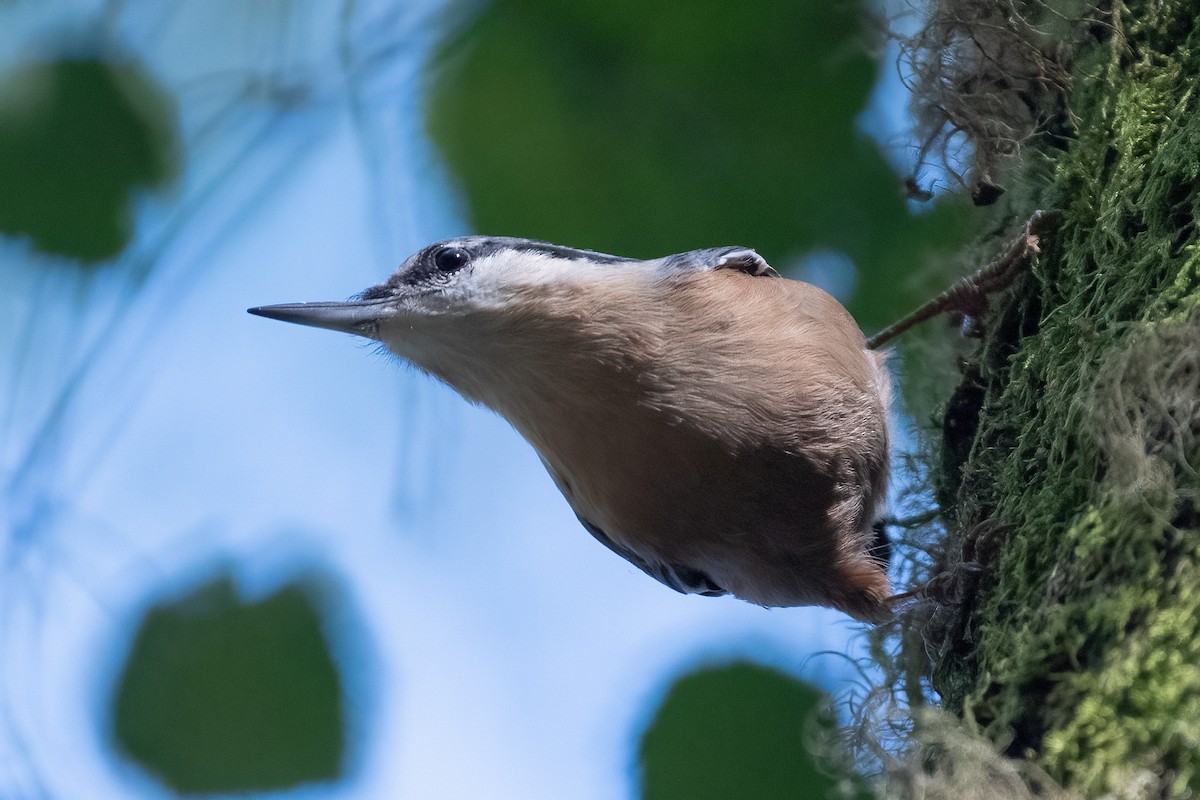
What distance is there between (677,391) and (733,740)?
0.66m

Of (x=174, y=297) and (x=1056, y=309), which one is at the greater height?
(x=1056, y=309)

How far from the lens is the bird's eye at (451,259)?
2111 millimetres

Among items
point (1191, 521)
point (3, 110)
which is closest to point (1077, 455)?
point (1191, 521)

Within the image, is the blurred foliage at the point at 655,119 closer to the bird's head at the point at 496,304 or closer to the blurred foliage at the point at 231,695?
→ the bird's head at the point at 496,304

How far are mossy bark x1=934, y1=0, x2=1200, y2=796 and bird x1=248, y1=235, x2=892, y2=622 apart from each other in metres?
0.24

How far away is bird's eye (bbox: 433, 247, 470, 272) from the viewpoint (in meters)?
2.11

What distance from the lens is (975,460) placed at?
177cm

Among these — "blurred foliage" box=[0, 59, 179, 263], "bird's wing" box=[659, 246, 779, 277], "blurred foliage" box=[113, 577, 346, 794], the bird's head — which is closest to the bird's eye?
the bird's head

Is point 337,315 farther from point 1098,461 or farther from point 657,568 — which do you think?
point 1098,461

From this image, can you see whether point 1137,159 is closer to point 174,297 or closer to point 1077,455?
point 1077,455

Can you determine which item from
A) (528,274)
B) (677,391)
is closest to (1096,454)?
(677,391)

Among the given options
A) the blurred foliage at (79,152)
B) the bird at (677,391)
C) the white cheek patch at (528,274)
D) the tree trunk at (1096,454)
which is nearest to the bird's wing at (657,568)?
the bird at (677,391)

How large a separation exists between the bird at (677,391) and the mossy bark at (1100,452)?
9.4 inches

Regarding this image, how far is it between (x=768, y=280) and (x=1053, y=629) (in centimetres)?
107
